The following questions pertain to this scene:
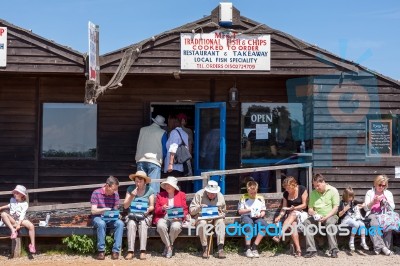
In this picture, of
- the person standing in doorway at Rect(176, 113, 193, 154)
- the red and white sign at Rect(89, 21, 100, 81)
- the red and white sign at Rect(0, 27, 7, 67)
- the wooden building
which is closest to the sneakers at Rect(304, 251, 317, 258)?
the wooden building

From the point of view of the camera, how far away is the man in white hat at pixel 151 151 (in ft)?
34.4

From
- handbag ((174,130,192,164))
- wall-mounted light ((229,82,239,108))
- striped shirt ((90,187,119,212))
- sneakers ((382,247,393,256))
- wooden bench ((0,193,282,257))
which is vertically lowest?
sneakers ((382,247,393,256))

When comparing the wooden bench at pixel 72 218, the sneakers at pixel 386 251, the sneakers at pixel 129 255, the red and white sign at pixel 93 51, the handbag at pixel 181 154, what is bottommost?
the sneakers at pixel 129 255

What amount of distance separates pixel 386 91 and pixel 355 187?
1.71 metres

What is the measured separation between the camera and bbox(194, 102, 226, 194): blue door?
11.0m

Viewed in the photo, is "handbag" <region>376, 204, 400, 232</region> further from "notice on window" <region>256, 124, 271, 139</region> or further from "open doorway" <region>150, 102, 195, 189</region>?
"open doorway" <region>150, 102, 195, 189</region>

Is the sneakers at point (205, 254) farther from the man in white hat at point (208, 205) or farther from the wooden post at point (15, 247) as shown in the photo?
the wooden post at point (15, 247)

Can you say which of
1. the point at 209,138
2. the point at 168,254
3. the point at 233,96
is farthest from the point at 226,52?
the point at 168,254

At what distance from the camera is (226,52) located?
1005 cm

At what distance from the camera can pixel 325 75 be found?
1013 cm

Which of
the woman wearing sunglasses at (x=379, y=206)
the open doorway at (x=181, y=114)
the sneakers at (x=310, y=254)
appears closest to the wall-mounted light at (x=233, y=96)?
the open doorway at (x=181, y=114)

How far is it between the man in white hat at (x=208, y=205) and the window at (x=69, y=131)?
278 cm

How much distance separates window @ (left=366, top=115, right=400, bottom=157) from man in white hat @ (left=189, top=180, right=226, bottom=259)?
2.82 m

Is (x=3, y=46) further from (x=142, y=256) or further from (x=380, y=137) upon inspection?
(x=380, y=137)
